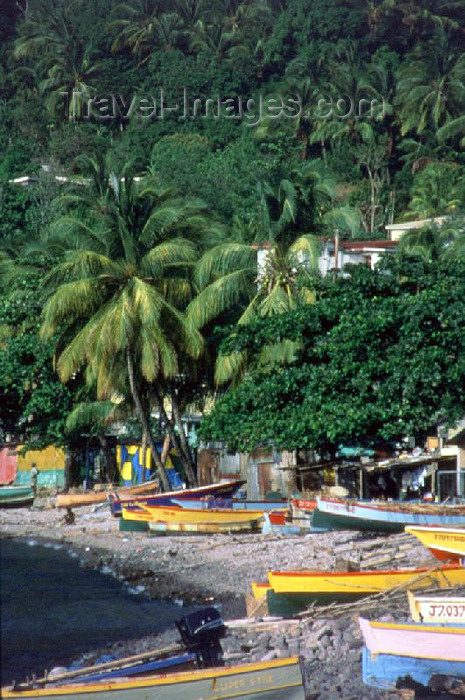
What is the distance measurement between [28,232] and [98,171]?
23.6 metres

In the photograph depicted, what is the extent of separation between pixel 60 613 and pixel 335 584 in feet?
22.1

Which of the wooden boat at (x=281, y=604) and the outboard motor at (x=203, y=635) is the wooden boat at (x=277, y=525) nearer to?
the wooden boat at (x=281, y=604)

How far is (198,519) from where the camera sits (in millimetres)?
27641

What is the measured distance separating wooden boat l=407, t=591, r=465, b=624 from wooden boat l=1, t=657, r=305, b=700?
120 inches

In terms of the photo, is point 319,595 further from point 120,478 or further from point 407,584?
point 120,478

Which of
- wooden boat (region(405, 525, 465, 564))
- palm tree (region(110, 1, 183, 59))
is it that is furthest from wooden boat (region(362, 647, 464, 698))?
palm tree (region(110, 1, 183, 59))

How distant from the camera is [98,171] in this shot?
3869 centimetres

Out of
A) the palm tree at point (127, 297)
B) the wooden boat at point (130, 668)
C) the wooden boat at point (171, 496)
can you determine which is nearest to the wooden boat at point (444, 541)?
the wooden boat at point (130, 668)

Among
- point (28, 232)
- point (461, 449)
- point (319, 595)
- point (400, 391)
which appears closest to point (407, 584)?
point (319, 595)

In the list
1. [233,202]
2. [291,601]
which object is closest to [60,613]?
[291,601]

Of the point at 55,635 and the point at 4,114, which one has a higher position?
the point at 4,114

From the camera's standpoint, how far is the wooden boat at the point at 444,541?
1831 centimetres

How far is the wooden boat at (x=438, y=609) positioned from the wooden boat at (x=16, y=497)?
1035 inches

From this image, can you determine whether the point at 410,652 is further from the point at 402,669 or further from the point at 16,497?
the point at 16,497
